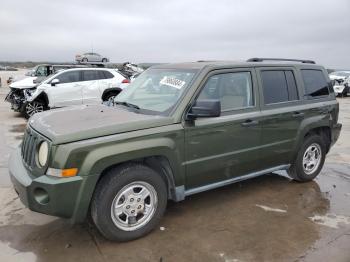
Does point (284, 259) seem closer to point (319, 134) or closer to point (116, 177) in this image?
point (116, 177)

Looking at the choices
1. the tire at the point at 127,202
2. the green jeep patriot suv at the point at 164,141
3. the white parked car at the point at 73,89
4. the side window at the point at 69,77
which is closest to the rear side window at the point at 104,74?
the white parked car at the point at 73,89

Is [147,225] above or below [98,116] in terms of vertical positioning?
below

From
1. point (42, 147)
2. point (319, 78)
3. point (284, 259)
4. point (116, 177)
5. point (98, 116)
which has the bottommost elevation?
point (284, 259)

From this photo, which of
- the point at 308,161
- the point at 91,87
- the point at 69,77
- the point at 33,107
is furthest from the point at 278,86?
the point at 33,107

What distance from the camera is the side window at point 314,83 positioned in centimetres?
538

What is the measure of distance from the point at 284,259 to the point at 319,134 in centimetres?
278

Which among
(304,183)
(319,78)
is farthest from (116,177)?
(319,78)

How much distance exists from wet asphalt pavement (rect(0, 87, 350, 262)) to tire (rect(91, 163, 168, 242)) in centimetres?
15

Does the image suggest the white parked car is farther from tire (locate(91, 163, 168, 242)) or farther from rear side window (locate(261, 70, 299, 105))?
tire (locate(91, 163, 168, 242))

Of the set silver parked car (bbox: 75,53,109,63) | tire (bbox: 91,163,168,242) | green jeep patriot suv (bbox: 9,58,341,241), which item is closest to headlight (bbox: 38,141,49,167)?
green jeep patriot suv (bbox: 9,58,341,241)

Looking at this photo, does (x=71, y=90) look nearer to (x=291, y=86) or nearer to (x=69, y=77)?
(x=69, y=77)

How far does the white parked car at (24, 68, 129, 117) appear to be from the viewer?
11.8m

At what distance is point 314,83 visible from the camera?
5.53 m

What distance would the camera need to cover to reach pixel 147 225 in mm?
3854
